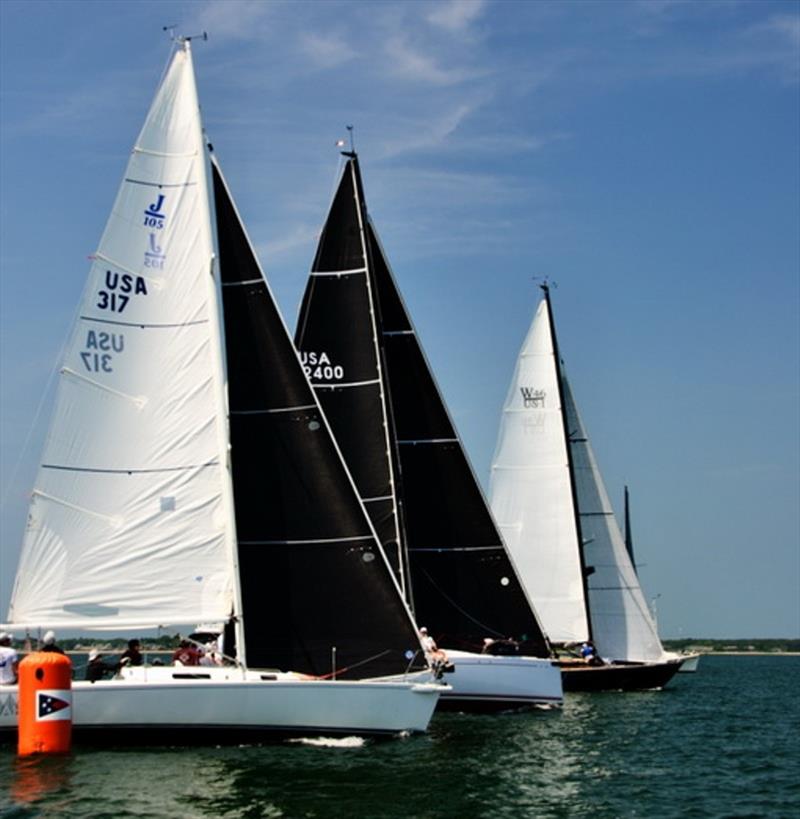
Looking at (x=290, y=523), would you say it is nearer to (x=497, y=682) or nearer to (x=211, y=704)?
(x=211, y=704)

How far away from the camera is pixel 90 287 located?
23.5m

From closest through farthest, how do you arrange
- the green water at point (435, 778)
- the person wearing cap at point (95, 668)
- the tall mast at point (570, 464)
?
1. the green water at point (435, 778)
2. the person wearing cap at point (95, 668)
3. the tall mast at point (570, 464)

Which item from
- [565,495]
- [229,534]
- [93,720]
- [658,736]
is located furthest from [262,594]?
[565,495]

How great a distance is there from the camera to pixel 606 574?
4222 centimetres

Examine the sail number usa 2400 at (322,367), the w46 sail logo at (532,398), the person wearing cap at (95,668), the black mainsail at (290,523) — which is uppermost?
the w46 sail logo at (532,398)

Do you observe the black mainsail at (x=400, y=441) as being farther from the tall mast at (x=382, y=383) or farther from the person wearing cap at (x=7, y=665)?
the person wearing cap at (x=7, y=665)

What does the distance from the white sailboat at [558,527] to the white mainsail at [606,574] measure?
3 centimetres

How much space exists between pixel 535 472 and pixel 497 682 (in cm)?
1242

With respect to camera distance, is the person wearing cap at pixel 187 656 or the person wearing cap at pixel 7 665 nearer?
the person wearing cap at pixel 7 665

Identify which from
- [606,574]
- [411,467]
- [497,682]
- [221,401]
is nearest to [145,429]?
[221,401]

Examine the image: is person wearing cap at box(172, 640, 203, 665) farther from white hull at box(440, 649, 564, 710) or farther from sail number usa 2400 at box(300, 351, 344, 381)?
sail number usa 2400 at box(300, 351, 344, 381)

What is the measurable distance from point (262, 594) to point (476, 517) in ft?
36.3

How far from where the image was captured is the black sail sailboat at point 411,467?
1220 inches

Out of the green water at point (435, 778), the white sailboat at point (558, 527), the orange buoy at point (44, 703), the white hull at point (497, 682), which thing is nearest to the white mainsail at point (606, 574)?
the white sailboat at point (558, 527)
